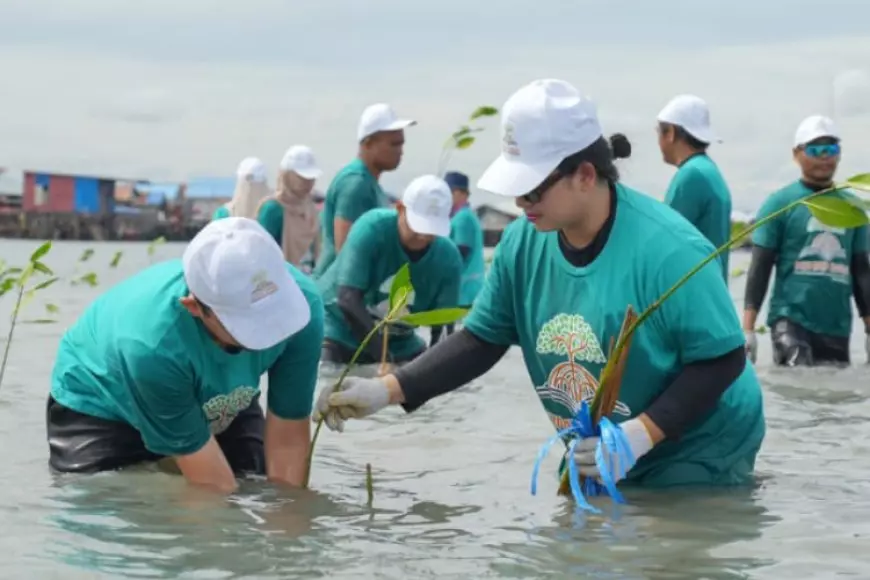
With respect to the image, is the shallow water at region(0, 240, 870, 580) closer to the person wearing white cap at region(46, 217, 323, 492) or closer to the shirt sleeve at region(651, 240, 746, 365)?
the person wearing white cap at region(46, 217, 323, 492)

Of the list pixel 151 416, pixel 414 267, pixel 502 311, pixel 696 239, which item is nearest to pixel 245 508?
pixel 151 416

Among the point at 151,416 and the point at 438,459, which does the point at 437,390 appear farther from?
the point at 438,459

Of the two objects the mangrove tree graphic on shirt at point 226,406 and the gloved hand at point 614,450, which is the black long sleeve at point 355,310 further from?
the gloved hand at point 614,450

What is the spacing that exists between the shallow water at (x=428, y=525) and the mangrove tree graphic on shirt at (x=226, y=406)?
236 mm

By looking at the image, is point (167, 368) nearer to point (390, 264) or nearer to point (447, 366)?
point (447, 366)

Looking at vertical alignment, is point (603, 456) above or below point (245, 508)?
above

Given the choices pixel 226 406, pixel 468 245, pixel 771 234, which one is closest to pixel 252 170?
pixel 468 245

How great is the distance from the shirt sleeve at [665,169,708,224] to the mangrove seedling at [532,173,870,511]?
9.31 feet

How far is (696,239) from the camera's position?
4.02 meters

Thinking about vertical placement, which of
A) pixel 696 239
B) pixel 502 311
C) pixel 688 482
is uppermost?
pixel 696 239

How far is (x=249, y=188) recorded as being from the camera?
10984mm

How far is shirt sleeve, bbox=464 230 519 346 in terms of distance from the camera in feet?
14.3

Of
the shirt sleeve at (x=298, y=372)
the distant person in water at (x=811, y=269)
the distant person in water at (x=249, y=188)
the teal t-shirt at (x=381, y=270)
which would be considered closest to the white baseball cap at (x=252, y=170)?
the distant person in water at (x=249, y=188)

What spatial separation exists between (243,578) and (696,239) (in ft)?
5.14
